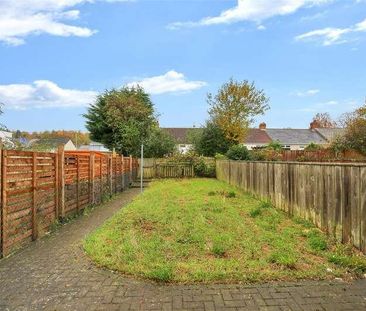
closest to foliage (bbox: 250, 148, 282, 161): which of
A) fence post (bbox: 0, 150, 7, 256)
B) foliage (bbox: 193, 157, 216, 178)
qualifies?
foliage (bbox: 193, 157, 216, 178)

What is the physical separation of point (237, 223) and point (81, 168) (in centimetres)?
504

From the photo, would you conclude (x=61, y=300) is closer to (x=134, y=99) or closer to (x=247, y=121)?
(x=134, y=99)

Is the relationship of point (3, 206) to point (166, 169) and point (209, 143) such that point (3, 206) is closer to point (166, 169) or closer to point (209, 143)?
point (166, 169)

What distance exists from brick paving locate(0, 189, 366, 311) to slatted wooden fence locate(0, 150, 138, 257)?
0.95 meters

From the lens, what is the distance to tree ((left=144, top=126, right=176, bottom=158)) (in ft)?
95.2

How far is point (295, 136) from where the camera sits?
182 ft

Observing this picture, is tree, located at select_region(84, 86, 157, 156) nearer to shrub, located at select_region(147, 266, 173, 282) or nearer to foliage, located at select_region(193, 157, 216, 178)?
foliage, located at select_region(193, 157, 216, 178)

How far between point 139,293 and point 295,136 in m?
54.2

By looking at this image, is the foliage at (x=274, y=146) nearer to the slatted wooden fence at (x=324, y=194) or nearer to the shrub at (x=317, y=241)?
the slatted wooden fence at (x=324, y=194)

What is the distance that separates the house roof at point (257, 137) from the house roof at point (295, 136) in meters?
0.91

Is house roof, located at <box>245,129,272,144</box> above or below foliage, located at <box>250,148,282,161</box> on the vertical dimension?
above

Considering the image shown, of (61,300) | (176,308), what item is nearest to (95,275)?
(61,300)

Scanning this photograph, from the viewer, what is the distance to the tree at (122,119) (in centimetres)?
2922

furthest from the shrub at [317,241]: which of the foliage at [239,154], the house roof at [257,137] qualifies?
the house roof at [257,137]
